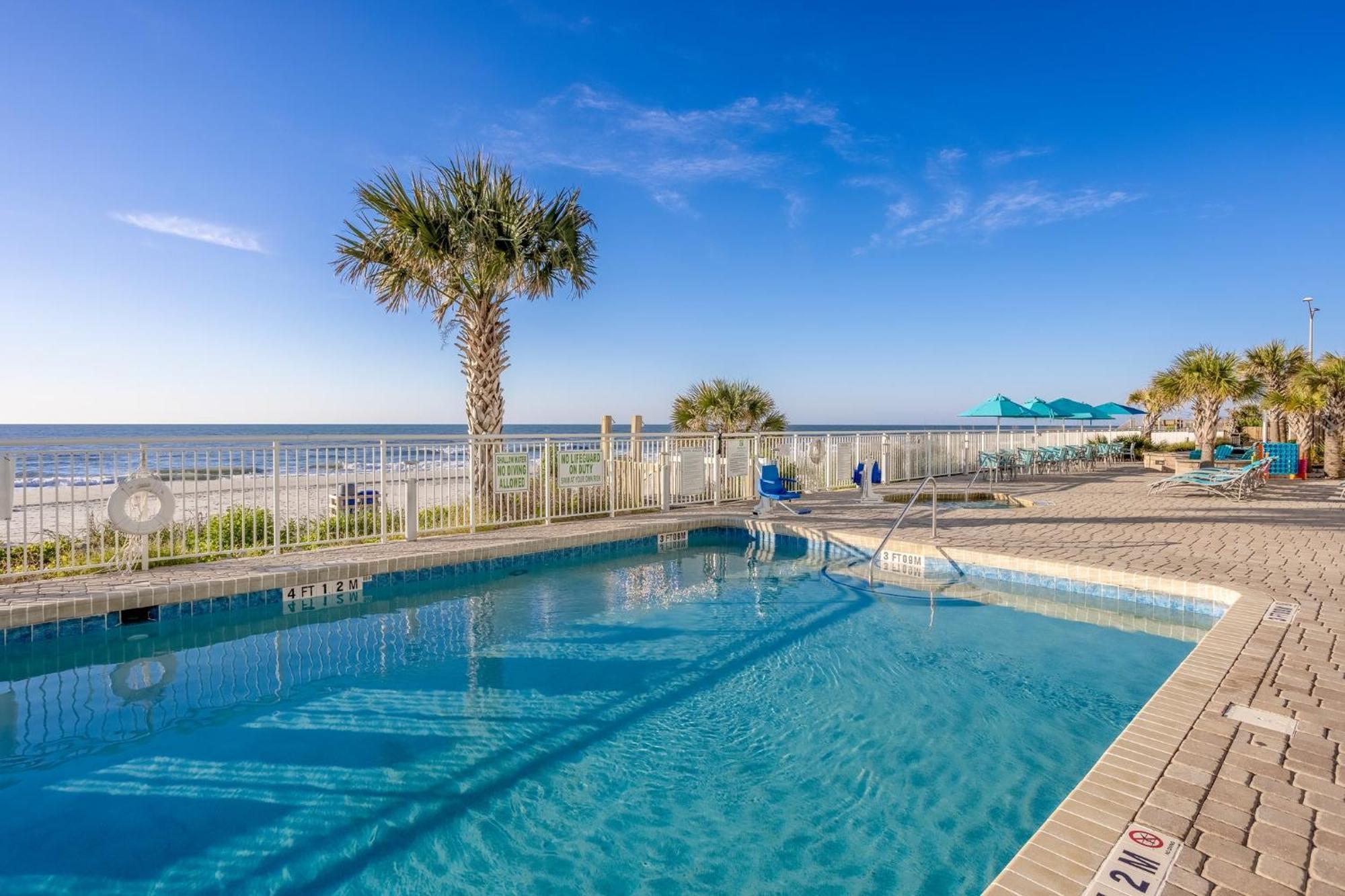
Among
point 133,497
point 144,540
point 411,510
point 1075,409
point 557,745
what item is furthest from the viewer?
point 1075,409

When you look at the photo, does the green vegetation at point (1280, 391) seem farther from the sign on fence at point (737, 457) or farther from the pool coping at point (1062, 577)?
the pool coping at point (1062, 577)

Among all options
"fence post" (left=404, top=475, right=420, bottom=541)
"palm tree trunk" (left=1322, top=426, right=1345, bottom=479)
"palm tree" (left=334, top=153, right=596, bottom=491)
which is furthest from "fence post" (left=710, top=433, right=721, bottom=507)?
"palm tree trunk" (left=1322, top=426, right=1345, bottom=479)

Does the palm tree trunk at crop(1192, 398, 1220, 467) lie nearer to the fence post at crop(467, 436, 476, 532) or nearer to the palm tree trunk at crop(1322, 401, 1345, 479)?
the palm tree trunk at crop(1322, 401, 1345, 479)

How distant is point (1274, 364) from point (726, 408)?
1534cm

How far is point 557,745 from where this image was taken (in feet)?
10.6

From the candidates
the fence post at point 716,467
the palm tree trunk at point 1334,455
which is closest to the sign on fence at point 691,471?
the fence post at point 716,467

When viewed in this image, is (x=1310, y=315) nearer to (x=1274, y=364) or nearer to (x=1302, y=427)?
(x=1274, y=364)

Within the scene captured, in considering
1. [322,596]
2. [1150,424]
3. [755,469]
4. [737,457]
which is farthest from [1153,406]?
[322,596]

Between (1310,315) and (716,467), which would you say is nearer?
(716,467)

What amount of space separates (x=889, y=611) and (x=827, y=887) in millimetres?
3687

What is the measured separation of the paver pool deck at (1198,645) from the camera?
186 cm

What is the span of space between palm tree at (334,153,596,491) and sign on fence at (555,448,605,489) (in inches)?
39.2

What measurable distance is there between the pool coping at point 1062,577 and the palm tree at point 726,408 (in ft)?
17.1

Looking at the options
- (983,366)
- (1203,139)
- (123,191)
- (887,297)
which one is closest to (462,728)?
(123,191)
